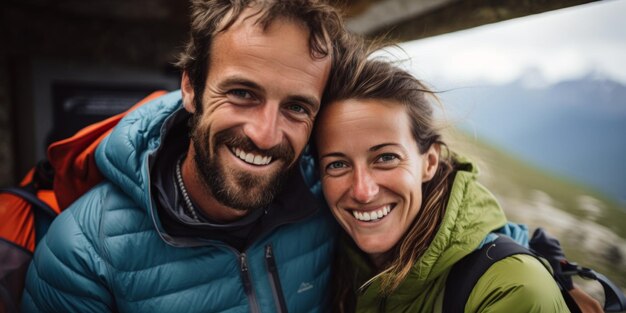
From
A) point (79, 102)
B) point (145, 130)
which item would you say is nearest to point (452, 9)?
point (145, 130)

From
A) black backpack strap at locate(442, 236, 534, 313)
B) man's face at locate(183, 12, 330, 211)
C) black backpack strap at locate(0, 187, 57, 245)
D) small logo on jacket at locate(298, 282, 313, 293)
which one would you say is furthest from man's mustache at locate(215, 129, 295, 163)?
black backpack strap at locate(0, 187, 57, 245)

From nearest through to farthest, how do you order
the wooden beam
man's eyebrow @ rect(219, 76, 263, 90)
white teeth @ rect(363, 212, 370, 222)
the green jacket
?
the green jacket
man's eyebrow @ rect(219, 76, 263, 90)
white teeth @ rect(363, 212, 370, 222)
the wooden beam

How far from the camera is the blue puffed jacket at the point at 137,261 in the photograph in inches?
51.9

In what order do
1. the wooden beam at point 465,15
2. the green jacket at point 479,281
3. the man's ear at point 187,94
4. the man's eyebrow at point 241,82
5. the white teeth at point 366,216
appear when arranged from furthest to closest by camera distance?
the wooden beam at point 465,15 < the man's ear at point 187,94 < the white teeth at point 366,216 < the man's eyebrow at point 241,82 < the green jacket at point 479,281

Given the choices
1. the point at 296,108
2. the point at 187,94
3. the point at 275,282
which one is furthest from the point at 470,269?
the point at 187,94

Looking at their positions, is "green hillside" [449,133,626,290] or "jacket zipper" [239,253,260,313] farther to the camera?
"green hillside" [449,133,626,290]

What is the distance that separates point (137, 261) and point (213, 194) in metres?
0.35

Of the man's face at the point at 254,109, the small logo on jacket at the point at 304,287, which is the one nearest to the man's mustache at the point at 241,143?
the man's face at the point at 254,109

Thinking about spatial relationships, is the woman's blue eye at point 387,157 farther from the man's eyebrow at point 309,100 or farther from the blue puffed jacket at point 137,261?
the blue puffed jacket at point 137,261

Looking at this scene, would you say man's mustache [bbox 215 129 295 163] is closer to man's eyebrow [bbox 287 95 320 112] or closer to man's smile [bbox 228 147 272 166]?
man's smile [bbox 228 147 272 166]

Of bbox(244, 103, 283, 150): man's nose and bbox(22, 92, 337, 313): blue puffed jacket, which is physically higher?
bbox(244, 103, 283, 150): man's nose

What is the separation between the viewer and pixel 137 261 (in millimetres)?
1326

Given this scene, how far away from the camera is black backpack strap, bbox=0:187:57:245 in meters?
1.60

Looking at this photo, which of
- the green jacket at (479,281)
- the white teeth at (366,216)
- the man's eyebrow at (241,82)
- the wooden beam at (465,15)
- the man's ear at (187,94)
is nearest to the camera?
the green jacket at (479,281)
